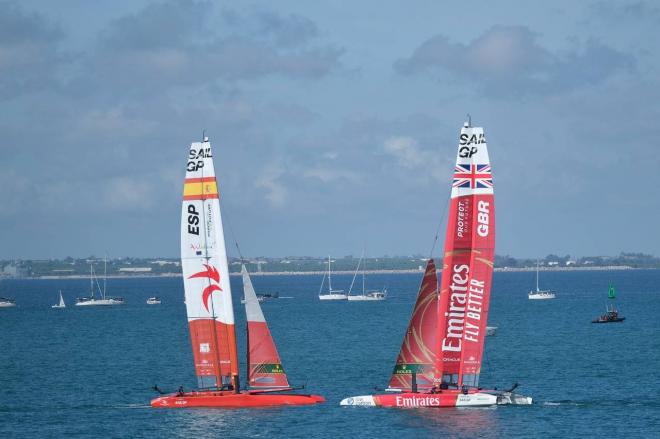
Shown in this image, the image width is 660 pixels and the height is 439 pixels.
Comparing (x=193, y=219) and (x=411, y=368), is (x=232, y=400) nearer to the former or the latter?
(x=411, y=368)

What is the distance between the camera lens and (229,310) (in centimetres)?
5862

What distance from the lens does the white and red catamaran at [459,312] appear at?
5591 centimetres

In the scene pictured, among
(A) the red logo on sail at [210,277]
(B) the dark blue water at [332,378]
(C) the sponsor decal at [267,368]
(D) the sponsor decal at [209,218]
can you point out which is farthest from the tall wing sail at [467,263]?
(D) the sponsor decal at [209,218]

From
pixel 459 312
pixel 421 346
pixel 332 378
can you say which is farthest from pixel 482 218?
pixel 332 378

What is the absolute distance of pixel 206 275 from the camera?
2297 inches

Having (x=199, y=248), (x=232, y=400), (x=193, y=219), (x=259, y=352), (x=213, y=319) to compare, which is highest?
(x=193, y=219)

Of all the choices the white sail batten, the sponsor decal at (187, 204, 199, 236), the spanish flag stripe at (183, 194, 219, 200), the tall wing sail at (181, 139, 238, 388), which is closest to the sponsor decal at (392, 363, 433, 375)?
the white sail batten

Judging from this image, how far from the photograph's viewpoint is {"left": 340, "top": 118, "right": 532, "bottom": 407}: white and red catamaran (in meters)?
55.9

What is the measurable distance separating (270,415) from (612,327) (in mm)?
78453

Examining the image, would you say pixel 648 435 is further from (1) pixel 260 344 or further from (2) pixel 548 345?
(2) pixel 548 345

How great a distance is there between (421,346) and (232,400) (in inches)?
368

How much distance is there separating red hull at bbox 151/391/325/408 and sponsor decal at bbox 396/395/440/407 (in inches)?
161

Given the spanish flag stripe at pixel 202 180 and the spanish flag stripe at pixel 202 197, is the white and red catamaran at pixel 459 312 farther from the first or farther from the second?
the spanish flag stripe at pixel 202 180

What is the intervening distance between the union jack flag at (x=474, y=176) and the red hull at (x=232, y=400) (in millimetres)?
12721
